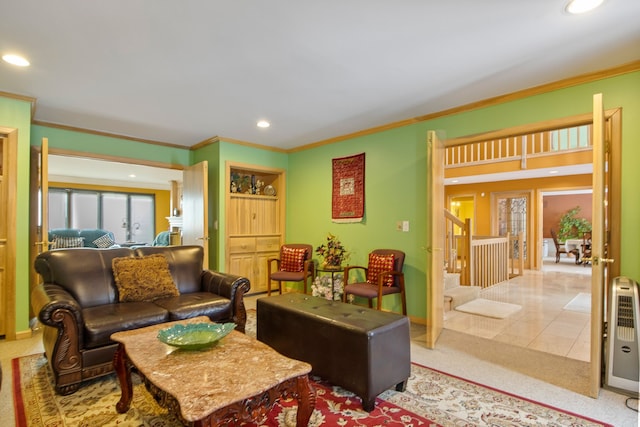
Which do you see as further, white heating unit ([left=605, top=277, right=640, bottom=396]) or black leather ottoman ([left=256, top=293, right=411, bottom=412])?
white heating unit ([left=605, top=277, right=640, bottom=396])

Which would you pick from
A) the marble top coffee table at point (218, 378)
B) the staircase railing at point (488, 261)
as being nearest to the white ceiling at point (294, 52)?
the marble top coffee table at point (218, 378)

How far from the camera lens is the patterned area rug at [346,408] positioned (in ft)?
6.41

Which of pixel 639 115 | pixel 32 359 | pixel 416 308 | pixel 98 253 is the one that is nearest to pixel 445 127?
pixel 639 115

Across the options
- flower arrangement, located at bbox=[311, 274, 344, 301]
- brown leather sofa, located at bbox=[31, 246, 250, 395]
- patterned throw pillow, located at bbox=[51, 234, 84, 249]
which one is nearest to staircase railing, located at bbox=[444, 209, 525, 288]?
flower arrangement, located at bbox=[311, 274, 344, 301]

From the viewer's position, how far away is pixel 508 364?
2.78 m

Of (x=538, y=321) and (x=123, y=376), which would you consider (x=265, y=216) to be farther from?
(x=538, y=321)

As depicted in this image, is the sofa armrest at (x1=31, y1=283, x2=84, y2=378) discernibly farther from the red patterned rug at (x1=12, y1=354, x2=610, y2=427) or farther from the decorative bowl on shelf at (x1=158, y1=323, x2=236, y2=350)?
the decorative bowl on shelf at (x1=158, y1=323, x2=236, y2=350)

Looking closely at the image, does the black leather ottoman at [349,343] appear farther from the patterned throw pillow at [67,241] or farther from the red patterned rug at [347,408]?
the patterned throw pillow at [67,241]

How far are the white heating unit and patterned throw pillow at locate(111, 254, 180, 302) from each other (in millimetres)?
3575

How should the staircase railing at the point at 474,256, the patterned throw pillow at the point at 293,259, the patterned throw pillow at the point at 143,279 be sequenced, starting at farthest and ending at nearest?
the staircase railing at the point at 474,256 → the patterned throw pillow at the point at 293,259 → the patterned throw pillow at the point at 143,279

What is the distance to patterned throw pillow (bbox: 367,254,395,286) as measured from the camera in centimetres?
397

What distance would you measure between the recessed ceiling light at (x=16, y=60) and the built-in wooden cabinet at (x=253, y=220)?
2550 millimetres

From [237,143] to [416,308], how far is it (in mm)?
3430

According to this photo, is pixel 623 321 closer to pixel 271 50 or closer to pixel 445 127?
pixel 445 127
